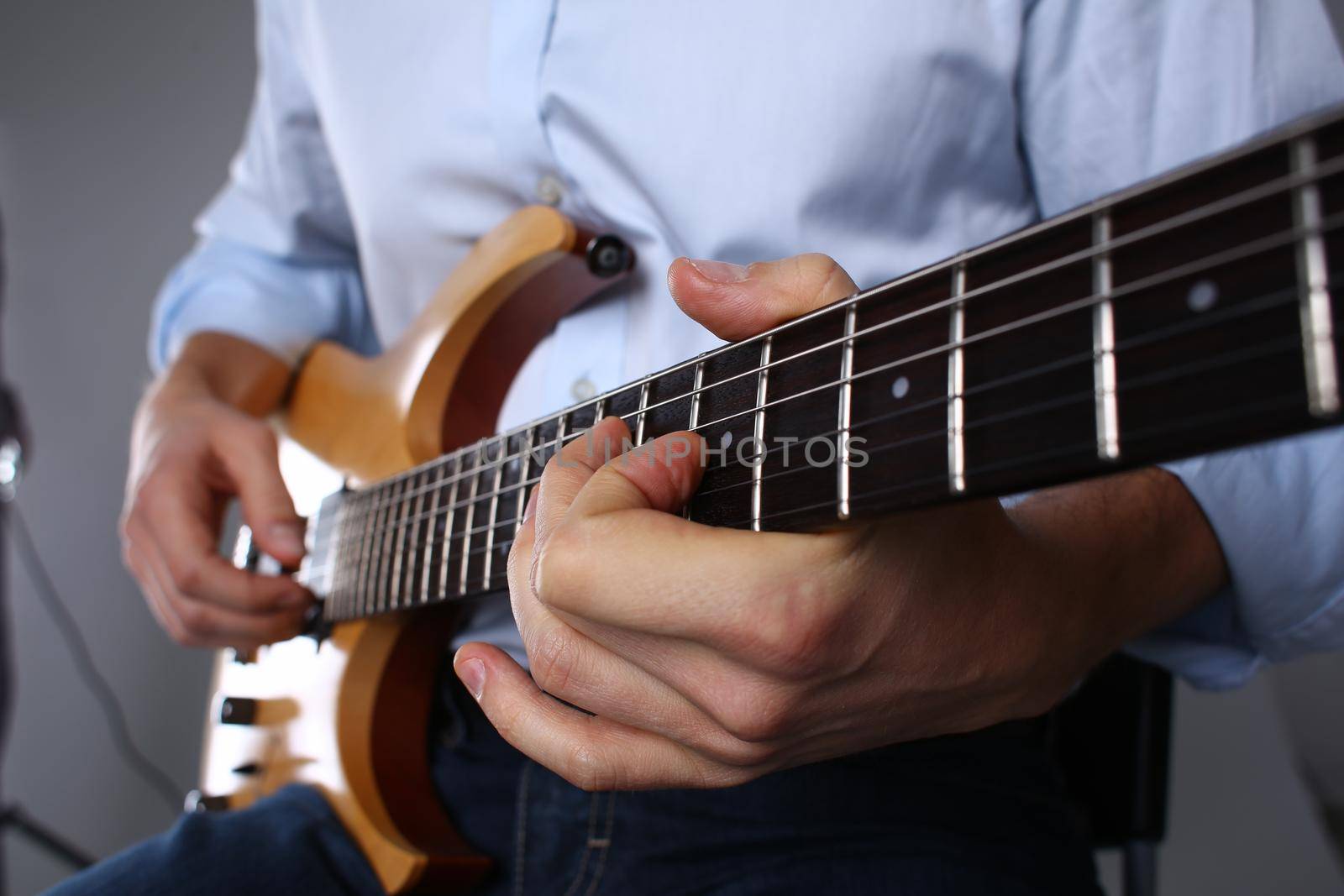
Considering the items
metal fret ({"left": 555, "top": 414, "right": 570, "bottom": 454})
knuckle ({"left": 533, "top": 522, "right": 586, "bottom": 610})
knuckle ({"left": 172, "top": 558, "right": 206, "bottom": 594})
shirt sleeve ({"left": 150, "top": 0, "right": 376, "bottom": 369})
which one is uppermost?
shirt sleeve ({"left": 150, "top": 0, "right": 376, "bottom": 369})

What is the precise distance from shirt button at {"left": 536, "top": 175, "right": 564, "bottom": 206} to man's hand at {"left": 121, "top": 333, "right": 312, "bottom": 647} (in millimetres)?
380

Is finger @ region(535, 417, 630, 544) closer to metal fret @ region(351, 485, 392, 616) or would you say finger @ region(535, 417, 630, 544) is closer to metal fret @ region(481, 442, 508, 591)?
metal fret @ region(481, 442, 508, 591)

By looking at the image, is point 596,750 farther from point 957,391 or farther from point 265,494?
point 265,494

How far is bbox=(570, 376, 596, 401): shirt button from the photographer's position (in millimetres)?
705

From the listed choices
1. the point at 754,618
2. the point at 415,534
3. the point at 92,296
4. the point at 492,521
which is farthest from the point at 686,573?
the point at 92,296

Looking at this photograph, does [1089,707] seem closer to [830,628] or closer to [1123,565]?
[1123,565]

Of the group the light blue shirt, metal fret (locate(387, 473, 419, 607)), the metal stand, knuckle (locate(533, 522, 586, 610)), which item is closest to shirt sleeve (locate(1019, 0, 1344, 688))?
the light blue shirt

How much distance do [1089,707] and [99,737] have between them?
1.83 metres

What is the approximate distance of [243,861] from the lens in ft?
2.15

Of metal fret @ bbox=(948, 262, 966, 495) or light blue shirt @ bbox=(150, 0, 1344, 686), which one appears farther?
light blue shirt @ bbox=(150, 0, 1344, 686)

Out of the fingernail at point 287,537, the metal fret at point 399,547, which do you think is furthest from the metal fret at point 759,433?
the fingernail at point 287,537

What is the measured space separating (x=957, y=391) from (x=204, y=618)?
766 millimetres

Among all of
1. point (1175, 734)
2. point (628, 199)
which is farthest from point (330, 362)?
point (1175, 734)

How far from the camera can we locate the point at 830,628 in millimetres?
333
